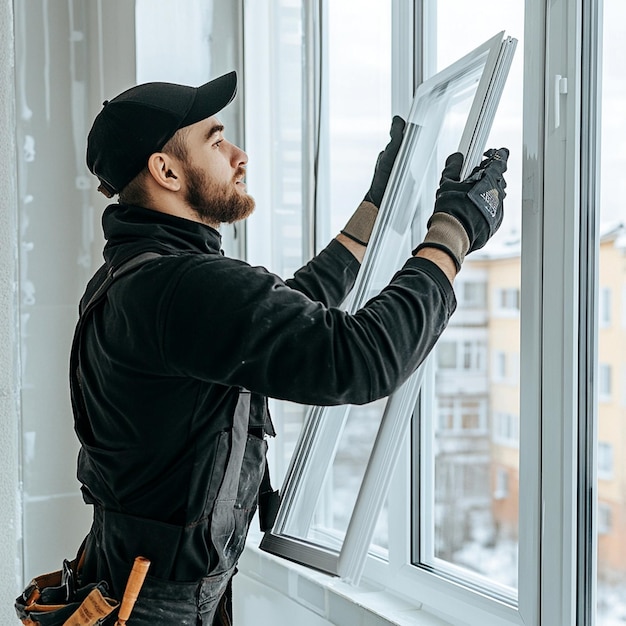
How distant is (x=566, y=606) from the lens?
56.7 inches

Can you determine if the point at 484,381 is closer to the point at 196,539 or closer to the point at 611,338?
the point at 611,338

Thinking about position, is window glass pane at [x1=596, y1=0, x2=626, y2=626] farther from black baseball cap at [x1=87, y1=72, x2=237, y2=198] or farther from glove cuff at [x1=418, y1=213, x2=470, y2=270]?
black baseball cap at [x1=87, y1=72, x2=237, y2=198]

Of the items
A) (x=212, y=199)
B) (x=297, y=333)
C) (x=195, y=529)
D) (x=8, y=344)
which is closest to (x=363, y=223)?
(x=212, y=199)

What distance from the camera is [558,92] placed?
4.75ft

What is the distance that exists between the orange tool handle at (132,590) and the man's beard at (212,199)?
65 centimetres

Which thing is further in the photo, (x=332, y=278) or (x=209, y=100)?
(x=332, y=278)

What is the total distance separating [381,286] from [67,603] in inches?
34.4

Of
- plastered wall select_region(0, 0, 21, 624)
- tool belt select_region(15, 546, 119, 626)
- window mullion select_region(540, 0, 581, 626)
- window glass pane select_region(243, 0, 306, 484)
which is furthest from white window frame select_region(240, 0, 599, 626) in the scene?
plastered wall select_region(0, 0, 21, 624)

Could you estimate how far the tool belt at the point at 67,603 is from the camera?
1570 millimetres

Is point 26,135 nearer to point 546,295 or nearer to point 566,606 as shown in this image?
point 546,295

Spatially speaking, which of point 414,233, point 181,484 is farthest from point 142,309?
point 414,233

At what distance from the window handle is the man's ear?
2.27ft

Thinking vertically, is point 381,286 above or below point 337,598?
above

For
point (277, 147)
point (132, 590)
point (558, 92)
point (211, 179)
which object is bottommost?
point (132, 590)
